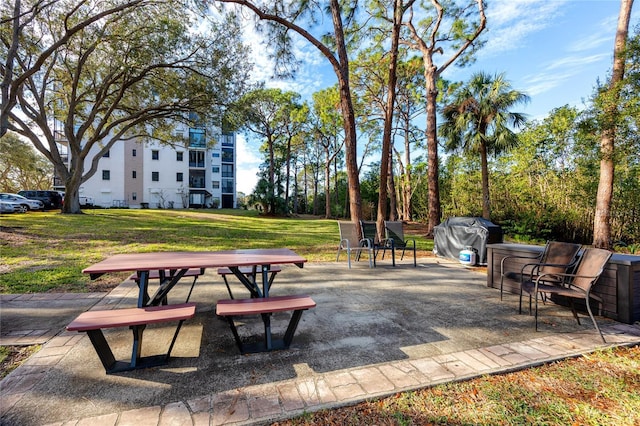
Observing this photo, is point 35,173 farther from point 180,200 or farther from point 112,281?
point 112,281

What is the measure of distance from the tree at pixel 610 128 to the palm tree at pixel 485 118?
4.66 m

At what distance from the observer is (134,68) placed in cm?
1167

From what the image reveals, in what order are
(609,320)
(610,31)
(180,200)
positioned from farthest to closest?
(180,200) → (610,31) → (609,320)

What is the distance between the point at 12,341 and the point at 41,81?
17.4 metres

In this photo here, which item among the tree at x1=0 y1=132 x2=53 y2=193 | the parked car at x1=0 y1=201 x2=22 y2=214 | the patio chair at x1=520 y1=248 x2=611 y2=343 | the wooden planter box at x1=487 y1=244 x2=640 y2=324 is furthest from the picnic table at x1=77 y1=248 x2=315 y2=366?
the tree at x1=0 y1=132 x2=53 y2=193

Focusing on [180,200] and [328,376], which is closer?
[328,376]

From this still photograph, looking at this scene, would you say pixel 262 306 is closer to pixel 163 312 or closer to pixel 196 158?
pixel 163 312

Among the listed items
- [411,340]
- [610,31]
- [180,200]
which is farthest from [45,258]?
[180,200]

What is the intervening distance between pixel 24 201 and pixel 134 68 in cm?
1379

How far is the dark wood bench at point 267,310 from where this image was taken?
7.42 feet

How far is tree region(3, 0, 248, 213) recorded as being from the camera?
34.2 ft

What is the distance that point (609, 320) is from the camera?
322 cm

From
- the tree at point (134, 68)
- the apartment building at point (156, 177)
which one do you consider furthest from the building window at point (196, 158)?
the tree at point (134, 68)

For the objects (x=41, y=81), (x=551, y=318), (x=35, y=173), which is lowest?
(x=551, y=318)
